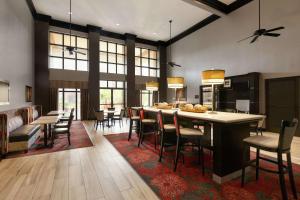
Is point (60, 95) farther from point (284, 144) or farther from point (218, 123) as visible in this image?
point (284, 144)

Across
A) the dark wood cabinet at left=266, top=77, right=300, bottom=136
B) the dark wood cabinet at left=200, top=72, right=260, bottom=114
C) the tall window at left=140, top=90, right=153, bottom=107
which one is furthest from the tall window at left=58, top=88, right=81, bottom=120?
the dark wood cabinet at left=266, top=77, right=300, bottom=136

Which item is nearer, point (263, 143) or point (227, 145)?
point (263, 143)

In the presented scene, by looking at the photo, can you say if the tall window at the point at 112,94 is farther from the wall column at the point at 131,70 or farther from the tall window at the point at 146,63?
the tall window at the point at 146,63

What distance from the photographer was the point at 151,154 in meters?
3.43

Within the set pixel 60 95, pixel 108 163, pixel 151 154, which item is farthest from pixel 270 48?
pixel 60 95

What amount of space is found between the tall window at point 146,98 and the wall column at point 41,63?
18.6ft

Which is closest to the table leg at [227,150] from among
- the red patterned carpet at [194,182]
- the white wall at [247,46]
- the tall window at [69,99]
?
the red patterned carpet at [194,182]

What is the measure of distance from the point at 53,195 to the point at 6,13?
4.97m

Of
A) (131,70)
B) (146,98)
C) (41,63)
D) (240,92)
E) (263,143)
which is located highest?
(131,70)

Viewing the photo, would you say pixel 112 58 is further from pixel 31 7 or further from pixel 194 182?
pixel 194 182

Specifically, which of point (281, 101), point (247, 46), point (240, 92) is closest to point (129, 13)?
point (247, 46)

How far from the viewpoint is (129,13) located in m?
7.59

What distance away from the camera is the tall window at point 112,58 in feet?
32.8

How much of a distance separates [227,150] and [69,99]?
8829 millimetres
